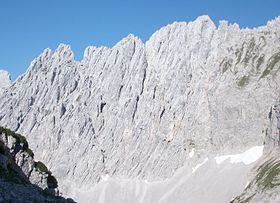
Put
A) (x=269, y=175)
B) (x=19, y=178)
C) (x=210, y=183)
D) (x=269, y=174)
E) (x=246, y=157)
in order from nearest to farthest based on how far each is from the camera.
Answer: (x=19, y=178), (x=269, y=175), (x=269, y=174), (x=210, y=183), (x=246, y=157)

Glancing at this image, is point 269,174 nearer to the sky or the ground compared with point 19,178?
nearer to the sky

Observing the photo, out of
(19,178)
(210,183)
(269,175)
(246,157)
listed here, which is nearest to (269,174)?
(269,175)

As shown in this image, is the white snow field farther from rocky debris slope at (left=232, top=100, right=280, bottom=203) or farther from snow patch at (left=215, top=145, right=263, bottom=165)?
rocky debris slope at (left=232, top=100, right=280, bottom=203)

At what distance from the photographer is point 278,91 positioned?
632ft

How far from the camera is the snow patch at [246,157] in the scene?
178762 millimetres

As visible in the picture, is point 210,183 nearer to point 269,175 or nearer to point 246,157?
point 246,157

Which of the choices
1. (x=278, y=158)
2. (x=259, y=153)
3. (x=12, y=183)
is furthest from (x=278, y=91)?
(x=12, y=183)

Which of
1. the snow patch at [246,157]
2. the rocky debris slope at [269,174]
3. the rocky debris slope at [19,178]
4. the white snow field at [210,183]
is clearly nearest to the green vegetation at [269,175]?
the rocky debris slope at [269,174]

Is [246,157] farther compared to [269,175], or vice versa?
[246,157]

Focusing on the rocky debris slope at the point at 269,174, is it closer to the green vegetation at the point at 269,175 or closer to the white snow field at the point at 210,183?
the green vegetation at the point at 269,175

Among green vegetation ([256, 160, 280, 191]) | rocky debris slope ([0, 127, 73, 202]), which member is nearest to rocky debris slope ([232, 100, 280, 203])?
green vegetation ([256, 160, 280, 191])

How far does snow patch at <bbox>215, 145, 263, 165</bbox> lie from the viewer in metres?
179

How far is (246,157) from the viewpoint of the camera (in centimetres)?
18275

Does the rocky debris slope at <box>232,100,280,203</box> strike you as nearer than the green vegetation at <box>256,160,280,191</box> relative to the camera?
Yes
